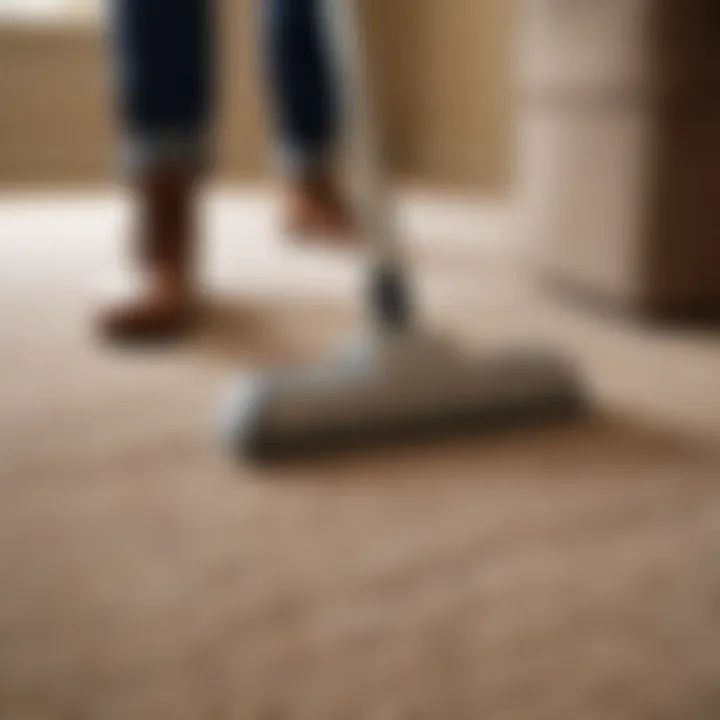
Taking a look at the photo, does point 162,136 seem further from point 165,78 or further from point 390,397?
point 390,397

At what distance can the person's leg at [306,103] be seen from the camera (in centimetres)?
160

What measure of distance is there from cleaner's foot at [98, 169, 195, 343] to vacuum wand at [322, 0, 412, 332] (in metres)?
Result: 0.32

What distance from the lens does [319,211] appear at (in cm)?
170

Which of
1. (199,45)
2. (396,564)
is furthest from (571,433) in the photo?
(199,45)

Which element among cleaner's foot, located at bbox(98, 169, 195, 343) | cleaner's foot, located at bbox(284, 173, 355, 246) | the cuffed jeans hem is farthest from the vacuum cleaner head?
cleaner's foot, located at bbox(284, 173, 355, 246)

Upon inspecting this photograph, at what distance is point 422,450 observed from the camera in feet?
2.67

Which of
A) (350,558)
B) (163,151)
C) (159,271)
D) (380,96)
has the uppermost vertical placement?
(380,96)

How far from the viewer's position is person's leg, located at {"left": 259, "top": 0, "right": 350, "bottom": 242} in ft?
5.24

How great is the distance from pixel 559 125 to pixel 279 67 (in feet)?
1.80

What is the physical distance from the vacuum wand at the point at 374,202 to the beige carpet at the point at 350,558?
0.13 metres

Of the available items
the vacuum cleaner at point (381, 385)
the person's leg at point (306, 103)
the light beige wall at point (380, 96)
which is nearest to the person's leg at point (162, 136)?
the vacuum cleaner at point (381, 385)

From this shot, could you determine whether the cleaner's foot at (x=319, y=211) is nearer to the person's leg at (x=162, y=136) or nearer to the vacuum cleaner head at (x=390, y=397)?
the person's leg at (x=162, y=136)

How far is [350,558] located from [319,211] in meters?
1.12

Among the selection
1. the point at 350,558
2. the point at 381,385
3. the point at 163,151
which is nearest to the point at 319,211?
the point at 163,151
